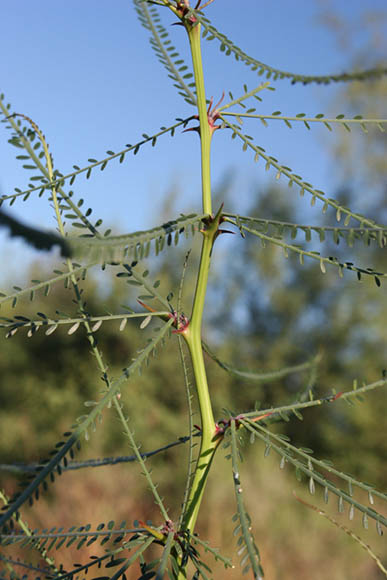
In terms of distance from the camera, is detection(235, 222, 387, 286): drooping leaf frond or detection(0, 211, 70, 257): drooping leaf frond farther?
detection(235, 222, 387, 286): drooping leaf frond

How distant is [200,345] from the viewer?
0.26 meters

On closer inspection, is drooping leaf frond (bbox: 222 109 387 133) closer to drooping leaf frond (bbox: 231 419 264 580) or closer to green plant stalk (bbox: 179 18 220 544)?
green plant stalk (bbox: 179 18 220 544)

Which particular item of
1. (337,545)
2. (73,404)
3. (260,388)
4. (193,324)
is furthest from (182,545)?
(73,404)

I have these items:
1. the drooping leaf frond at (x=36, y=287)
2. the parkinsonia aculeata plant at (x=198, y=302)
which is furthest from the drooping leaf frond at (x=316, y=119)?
the drooping leaf frond at (x=36, y=287)

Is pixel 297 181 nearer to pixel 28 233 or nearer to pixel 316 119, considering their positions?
pixel 316 119

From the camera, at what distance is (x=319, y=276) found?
275cm

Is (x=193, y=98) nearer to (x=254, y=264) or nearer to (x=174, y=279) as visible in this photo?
(x=174, y=279)

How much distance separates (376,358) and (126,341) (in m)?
1.25

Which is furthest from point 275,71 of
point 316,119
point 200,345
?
point 200,345

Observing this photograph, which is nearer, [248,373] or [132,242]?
[132,242]

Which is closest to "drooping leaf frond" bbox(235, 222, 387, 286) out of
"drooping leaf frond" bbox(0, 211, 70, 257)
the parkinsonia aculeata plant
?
the parkinsonia aculeata plant

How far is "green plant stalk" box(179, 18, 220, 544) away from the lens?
9.9 inches

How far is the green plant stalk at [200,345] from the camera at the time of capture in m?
0.25

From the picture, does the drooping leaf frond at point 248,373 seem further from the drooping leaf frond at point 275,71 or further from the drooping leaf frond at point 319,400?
the drooping leaf frond at point 275,71
